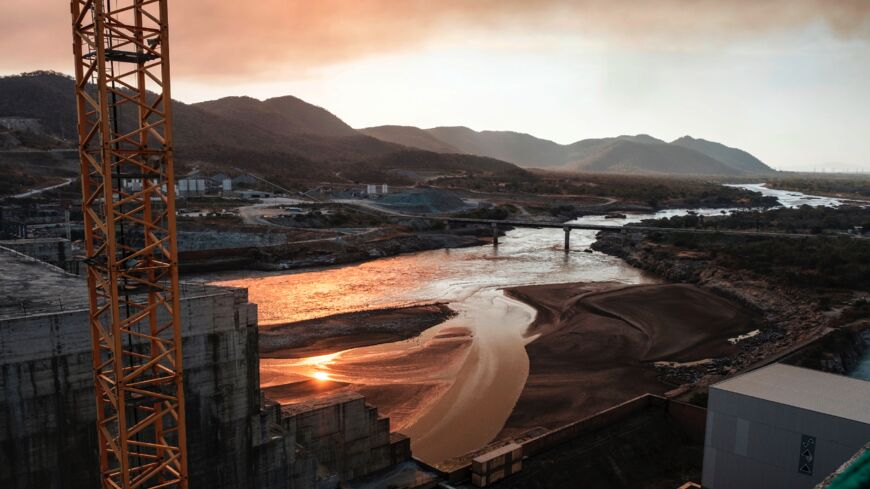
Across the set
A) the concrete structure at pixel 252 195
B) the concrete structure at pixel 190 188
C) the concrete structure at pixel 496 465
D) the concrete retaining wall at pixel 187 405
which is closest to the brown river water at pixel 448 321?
the concrete structure at pixel 496 465

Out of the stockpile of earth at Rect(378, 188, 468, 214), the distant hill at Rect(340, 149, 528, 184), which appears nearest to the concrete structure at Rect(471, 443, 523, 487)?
the stockpile of earth at Rect(378, 188, 468, 214)

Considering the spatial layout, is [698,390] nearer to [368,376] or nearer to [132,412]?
[368,376]

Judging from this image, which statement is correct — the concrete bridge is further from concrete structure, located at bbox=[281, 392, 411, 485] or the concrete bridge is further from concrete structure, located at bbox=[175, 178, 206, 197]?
concrete structure, located at bbox=[281, 392, 411, 485]

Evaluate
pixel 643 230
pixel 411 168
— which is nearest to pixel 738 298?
pixel 643 230

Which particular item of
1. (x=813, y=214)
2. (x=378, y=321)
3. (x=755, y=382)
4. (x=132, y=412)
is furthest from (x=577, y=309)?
(x=813, y=214)

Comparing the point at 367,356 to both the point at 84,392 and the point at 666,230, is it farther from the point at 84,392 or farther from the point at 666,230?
the point at 666,230

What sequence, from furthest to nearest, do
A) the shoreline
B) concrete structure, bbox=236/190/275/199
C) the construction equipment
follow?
concrete structure, bbox=236/190/275/199, the shoreline, the construction equipment
